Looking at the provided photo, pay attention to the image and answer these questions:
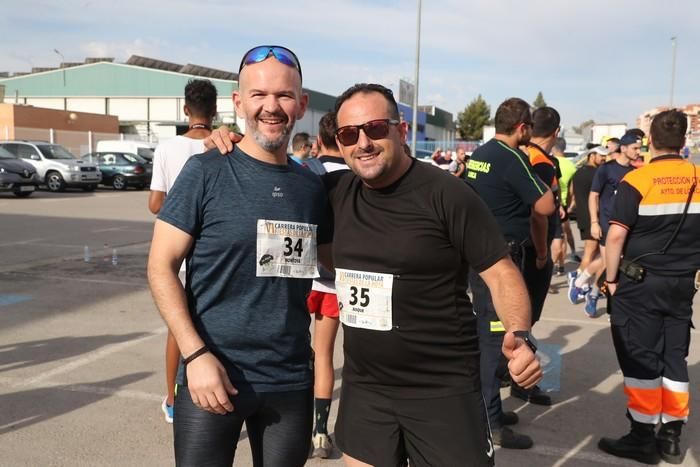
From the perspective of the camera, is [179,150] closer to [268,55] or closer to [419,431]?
[268,55]

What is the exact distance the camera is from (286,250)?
220 centimetres

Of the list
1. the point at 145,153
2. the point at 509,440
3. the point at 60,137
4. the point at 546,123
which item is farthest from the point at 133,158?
the point at 509,440

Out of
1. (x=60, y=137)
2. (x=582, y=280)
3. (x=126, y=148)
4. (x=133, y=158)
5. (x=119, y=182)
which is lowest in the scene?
(x=582, y=280)

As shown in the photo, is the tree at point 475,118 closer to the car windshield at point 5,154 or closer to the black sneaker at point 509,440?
the car windshield at point 5,154

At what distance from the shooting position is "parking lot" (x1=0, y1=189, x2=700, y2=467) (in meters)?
3.87

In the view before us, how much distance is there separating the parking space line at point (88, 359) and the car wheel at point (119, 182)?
70.6 feet

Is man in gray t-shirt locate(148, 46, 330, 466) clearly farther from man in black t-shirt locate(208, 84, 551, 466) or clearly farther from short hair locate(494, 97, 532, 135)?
short hair locate(494, 97, 532, 135)

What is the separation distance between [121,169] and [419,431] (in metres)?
26.2

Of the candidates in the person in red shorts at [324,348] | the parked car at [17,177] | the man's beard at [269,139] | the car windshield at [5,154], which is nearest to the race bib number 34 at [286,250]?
the man's beard at [269,139]

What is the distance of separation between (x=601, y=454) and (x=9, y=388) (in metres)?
4.18

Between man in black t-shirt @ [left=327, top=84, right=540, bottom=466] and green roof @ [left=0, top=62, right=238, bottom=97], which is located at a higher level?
green roof @ [left=0, top=62, right=238, bottom=97]

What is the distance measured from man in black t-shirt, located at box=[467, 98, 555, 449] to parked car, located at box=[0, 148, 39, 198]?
61.8 ft

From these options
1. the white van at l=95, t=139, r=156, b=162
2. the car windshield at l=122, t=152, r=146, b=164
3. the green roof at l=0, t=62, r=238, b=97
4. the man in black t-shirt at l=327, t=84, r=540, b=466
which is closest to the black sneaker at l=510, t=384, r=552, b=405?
the man in black t-shirt at l=327, t=84, r=540, b=466

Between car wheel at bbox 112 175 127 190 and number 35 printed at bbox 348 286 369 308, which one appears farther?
car wheel at bbox 112 175 127 190
